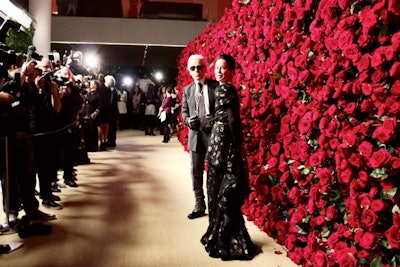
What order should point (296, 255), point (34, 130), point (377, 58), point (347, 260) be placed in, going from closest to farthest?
point (377, 58) < point (347, 260) < point (296, 255) < point (34, 130)

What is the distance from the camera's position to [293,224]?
9.91ft

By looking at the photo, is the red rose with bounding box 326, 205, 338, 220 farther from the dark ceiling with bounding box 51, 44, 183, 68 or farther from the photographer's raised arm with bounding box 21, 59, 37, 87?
the dark ceiling with bounding box 51, 44, 183, 68

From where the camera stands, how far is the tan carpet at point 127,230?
10.0 feet

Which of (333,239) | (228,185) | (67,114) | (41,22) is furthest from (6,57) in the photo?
(41,22)

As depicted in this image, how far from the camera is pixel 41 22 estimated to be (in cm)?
993

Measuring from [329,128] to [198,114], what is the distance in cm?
173

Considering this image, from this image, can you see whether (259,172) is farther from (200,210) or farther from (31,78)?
(31,78)

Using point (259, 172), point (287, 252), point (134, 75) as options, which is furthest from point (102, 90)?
point (134, 75)

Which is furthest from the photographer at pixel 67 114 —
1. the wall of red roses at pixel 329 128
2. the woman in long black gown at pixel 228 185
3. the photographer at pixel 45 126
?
the wall of red roses at pixel 329 128

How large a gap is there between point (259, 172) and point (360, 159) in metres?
1.71

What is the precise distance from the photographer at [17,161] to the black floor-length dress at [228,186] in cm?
148

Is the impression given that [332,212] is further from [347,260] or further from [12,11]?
[12,11]

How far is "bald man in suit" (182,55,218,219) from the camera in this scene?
3.89 metres

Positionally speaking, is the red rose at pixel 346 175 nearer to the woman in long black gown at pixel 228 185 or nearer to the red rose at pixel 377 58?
the red rose at pixel 377 58
